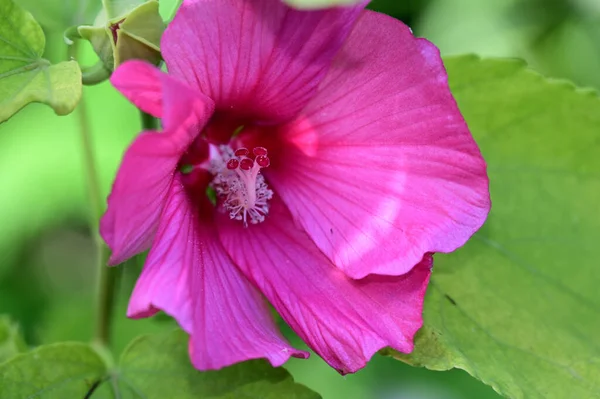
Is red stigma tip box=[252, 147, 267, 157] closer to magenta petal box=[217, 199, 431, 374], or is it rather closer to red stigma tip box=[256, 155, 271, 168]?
red stigma tip box=[256, 155, 271, 168]

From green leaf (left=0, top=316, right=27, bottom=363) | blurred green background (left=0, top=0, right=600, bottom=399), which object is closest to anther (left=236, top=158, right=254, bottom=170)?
green leaf (left=0, top=316, right=27, bottom=363)

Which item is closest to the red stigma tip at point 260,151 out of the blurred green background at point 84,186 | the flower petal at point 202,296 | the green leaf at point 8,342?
A: the flower petal at point 202,296

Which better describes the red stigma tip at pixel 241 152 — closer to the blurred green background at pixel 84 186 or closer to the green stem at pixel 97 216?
the green stem at pixel 97 216

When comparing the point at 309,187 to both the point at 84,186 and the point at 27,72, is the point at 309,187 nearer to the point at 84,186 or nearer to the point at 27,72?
the point at 27,72

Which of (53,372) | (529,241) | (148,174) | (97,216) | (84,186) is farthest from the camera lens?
(84,186)

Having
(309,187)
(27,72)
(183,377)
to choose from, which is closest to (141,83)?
(27,72)

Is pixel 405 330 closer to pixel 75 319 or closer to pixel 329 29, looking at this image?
pixel 329 29
